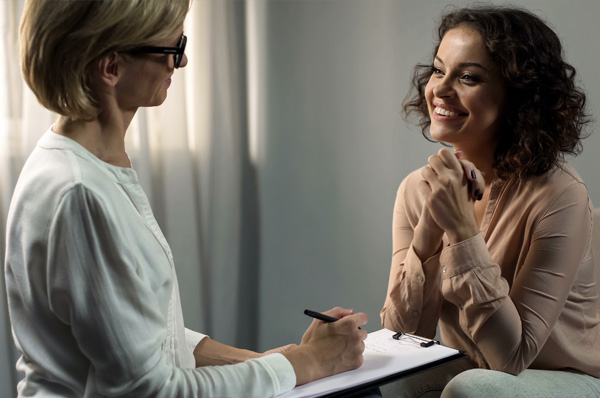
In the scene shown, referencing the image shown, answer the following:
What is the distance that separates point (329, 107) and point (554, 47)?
4.20 ft

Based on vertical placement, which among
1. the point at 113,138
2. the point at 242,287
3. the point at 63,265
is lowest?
the point at 242,287

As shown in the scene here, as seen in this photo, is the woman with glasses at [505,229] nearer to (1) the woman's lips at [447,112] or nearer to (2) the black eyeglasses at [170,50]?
(1) the woman's lips at [447,112]

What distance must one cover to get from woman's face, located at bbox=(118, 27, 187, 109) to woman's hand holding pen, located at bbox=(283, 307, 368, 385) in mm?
452

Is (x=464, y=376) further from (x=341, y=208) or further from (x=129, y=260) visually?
(x=341, y=208)

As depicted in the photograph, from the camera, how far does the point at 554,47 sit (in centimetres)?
142

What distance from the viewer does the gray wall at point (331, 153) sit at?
2.53 meters

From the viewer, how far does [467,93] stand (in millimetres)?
1395

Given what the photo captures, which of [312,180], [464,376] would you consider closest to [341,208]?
[312,180]

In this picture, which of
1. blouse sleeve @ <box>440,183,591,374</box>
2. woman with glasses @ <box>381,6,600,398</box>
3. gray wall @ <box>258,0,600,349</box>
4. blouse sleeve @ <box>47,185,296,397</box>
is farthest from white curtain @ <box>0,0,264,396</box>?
blouse sleeve @ <box>47,185,296,397</box>

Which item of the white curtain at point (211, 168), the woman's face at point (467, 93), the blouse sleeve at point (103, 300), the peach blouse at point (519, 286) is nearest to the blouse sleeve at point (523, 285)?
the peach blouse at point (519, 286)

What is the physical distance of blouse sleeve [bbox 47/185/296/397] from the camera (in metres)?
0.77

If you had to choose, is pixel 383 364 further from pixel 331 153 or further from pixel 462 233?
pixel 331 153

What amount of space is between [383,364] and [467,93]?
67 centimetres

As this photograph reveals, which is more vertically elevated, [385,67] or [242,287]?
[385,67]
